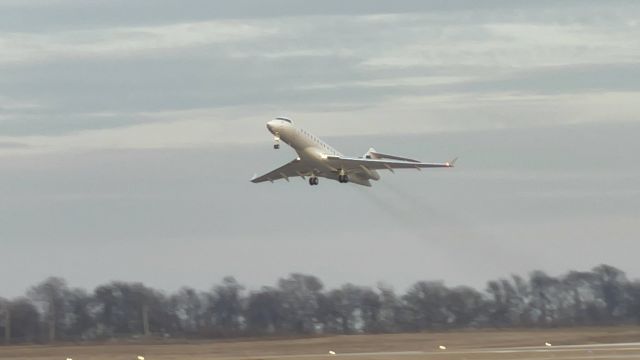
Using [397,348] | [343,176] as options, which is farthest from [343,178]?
[397,348]

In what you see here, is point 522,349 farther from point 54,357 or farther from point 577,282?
point 577,282

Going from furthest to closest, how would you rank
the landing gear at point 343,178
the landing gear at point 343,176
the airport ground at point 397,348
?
the landing gear at point 343,178 → the landing gear at point 343,176 → the airport ground at point 397,348

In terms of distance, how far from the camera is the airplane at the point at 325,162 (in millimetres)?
111562

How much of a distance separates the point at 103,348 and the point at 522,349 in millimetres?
28964

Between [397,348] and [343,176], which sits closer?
[397,348]

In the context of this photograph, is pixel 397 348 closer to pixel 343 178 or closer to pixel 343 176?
pixel 343 178

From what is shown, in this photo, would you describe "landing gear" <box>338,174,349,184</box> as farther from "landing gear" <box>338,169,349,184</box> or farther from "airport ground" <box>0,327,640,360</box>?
"airport ground" <box>0,327,640,360</box>

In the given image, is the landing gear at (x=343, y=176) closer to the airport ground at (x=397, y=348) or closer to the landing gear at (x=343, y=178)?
the landing gear at (x=343, y=178)

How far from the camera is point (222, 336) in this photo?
419ft

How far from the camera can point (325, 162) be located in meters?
113

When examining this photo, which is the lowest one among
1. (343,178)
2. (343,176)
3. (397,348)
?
(397,348)

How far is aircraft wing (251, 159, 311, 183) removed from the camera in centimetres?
11568

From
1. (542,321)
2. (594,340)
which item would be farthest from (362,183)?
(542,321)

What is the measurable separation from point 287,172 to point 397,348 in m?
15.5
